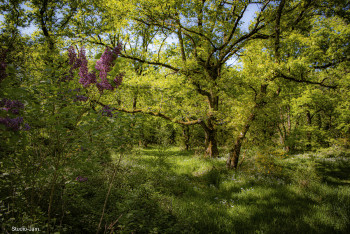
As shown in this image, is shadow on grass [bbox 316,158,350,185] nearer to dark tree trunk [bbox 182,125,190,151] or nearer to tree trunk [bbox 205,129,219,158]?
tree trunk [bbox 205,129,219,158]

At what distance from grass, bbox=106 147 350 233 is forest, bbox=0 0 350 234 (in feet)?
0.13

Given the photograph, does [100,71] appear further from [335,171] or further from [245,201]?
[335,171]

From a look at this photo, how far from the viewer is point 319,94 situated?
42.0ft

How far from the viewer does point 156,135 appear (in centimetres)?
814

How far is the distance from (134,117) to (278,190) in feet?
18.4

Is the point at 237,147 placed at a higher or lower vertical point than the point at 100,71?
lower

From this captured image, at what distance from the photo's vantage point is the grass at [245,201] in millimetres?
3605

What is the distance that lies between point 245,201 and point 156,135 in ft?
15.7

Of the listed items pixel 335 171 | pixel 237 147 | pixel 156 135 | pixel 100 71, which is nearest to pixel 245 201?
pixel 237 147

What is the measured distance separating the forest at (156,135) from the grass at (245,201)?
0.13 ft

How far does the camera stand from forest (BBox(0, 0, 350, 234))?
2.39 metres

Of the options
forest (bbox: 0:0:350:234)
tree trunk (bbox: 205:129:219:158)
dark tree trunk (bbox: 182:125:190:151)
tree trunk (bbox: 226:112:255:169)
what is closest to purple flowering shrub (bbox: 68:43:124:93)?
forest (bbox: 0:0:350:234)

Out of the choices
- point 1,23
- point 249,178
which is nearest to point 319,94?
point 249,178

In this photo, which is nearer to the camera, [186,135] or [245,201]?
[245,201]
